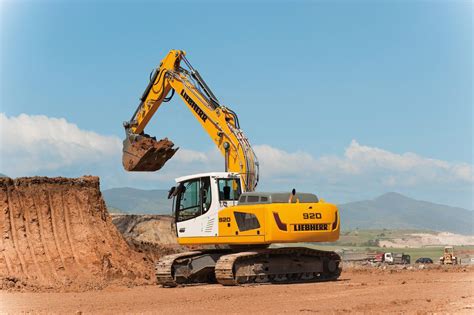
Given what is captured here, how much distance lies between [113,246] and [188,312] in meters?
10.3

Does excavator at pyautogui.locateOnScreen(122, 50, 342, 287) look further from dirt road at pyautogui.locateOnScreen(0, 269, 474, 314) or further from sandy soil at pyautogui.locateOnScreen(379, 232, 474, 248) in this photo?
sandy soil at pyautogui.locateOnScreen(379, 232, 474, 248)

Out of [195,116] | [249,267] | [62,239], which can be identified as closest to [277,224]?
[249,267]

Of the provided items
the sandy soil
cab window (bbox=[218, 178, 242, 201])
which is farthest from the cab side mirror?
the sandy soil

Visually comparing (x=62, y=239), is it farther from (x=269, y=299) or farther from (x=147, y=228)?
(x=147, y=228)

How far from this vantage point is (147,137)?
1014 inches

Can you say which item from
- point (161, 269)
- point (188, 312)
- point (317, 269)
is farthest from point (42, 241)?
point (188, 312)

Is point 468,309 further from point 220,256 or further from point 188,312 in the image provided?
point 220,256

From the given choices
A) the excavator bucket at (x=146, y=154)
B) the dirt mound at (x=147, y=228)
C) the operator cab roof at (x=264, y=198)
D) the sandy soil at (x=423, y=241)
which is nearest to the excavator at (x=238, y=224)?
the operator cab roof at (x=264, y=198)

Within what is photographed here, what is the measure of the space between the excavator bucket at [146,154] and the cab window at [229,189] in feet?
17.0

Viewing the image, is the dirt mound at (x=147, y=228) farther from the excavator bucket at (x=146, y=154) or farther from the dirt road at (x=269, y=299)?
the dirt road at (x=269, y=299)

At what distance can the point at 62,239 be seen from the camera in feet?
77.5

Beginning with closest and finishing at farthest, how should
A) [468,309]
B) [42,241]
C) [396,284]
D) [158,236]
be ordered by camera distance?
[468,309]
[396,284]
[42,241]
[158,236]

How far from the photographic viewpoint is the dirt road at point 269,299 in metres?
14.8

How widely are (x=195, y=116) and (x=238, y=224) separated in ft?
15.9
